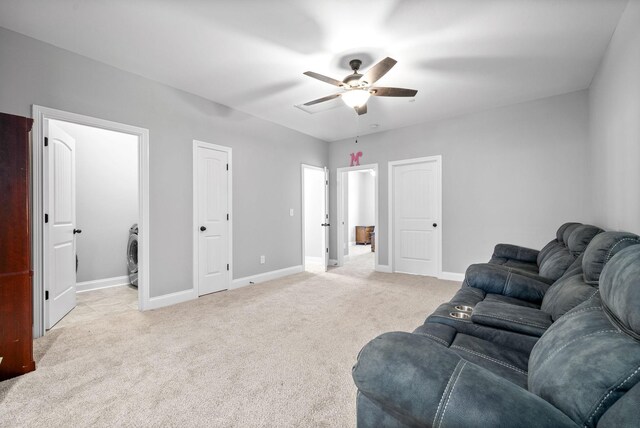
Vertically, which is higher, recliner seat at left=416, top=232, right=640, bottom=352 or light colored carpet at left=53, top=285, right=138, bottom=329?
recliner seat at left=416, top=232, right=640, bottom=352

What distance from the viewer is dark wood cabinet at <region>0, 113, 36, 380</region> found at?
1911 millimetres

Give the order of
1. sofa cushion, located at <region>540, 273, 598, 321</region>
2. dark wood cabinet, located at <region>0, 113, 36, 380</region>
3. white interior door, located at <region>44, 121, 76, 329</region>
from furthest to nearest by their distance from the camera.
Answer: white interior door, located at <region>44, 121, 76, 329</region>, dark wood cabinet, located at <region>0, 113, 36, 380</region>, sofa cushion, located at <region>540, 273, 598, 321</region>

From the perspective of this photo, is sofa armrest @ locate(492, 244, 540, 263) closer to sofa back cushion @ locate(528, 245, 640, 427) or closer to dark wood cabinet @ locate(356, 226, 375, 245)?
sofa back cushion @ locate(528, 245, 640, 427)

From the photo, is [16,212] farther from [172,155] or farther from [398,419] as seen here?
[398,419]

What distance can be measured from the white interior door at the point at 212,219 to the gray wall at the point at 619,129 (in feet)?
13.6

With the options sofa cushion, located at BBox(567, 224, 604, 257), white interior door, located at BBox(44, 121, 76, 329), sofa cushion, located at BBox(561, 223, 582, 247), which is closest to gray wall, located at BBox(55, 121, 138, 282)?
white interior door, located at BBox(44, 121, 76, 329)

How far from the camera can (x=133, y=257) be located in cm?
440

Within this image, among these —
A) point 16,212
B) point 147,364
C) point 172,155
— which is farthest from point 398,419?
point 172,155

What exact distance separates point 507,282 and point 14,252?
340 centimetres

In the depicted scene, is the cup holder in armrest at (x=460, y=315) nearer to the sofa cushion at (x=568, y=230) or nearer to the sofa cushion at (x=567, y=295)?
the sofa cushion at (x=567, y=295)

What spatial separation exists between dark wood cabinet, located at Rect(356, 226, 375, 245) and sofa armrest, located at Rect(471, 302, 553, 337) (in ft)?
26.3

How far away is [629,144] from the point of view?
2.15 meters

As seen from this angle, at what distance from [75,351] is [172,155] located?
220 cm

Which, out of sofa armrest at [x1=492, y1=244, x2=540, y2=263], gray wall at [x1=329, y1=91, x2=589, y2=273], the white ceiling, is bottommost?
sofa armrest at [x1=492, y1=244, x2=540, y2=263]
